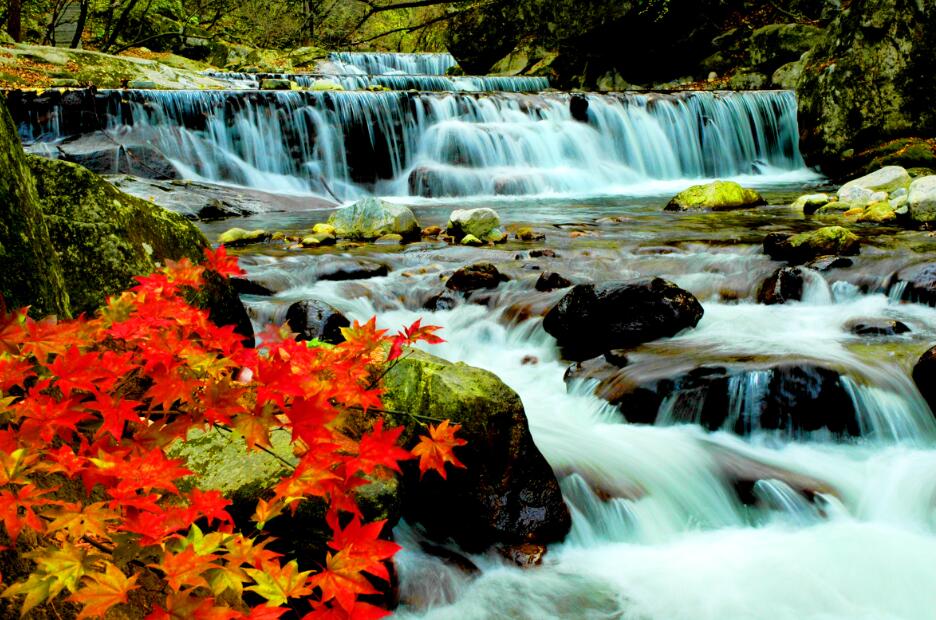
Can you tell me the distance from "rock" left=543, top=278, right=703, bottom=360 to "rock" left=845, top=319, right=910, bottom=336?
1.26 metres

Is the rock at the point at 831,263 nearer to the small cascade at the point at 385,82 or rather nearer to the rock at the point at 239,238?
the rock at the point at 239,238

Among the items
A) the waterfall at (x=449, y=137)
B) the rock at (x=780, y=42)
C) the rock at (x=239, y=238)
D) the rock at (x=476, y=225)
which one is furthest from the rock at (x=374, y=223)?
the rock at (x=780, y=42)

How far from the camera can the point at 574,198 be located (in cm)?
1405

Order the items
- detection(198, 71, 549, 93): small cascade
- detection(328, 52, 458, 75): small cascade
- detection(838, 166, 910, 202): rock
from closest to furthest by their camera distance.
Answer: detection(838, 166, 910, 202): rock
detection(198, 71, 549, 93): small cascade
detection(328, 52, 458, 75): small cascade

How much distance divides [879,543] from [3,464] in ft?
12.1

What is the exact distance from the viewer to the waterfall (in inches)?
541

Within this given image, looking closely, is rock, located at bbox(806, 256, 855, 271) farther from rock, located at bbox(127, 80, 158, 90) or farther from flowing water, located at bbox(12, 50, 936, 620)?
rock, located at bbox(127, 80, 158, 90)

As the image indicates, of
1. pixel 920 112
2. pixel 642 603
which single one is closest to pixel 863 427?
pixel 642 603

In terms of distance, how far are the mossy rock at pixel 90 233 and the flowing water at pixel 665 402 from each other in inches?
79.9

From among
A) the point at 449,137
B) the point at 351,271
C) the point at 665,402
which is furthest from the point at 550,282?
the point at 449,137

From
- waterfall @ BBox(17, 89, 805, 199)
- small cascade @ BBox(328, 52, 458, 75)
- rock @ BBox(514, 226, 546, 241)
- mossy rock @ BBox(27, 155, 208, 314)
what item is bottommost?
rock @ BBox(514, 226, 546, 241)

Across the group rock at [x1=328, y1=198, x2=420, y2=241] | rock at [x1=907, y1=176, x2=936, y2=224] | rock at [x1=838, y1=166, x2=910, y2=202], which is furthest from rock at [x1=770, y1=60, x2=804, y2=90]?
rock at [x1=328, y1=198, x2=420, y2=241]

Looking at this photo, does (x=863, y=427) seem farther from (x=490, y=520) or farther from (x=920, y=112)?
(x=920, y=112)

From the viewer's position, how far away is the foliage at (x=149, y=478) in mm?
1288
